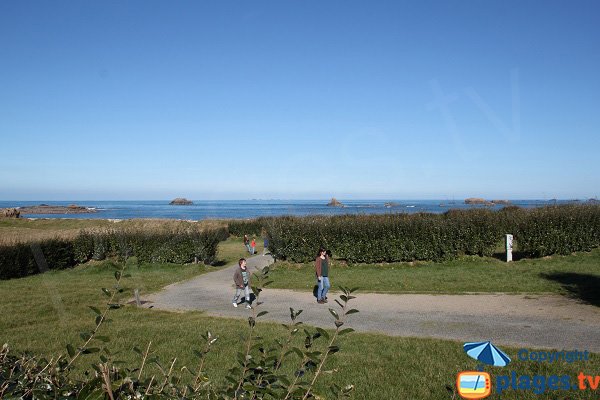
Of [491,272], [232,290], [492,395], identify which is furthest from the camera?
[491,272]

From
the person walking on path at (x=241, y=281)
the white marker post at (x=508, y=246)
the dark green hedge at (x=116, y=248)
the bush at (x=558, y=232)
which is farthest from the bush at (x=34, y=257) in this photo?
the bush at (x=558, y=232)

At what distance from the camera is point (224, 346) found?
8.45m

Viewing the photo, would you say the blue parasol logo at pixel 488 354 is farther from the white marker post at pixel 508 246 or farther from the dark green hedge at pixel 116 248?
the dark green hedge at pixel 116 248

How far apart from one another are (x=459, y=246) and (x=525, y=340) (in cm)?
1350

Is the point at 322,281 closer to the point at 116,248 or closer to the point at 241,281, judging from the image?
the point at 241,281

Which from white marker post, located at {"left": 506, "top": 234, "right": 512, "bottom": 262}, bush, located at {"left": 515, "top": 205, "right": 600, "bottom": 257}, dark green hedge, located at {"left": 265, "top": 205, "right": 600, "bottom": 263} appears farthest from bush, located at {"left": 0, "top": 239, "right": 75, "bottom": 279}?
bush, located at {"left": 515, "top": 205, "right": 600, "bottom": 257}

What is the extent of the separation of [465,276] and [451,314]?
261 inches

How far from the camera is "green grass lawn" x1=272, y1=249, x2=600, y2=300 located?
14.8 meters

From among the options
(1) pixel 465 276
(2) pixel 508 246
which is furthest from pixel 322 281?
(2) pixel 508 246

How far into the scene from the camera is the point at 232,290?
55.3 ft

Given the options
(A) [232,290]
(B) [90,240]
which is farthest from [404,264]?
(B) [90,240]

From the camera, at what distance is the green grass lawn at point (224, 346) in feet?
20.8

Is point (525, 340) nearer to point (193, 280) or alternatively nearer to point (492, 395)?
point (492, 395)

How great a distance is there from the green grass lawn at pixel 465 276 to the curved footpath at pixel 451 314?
1.31 metres
